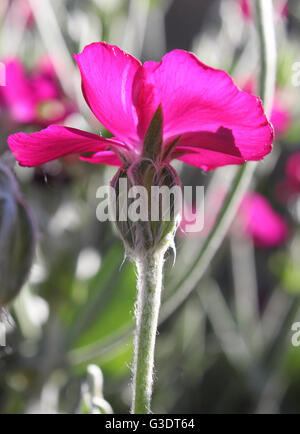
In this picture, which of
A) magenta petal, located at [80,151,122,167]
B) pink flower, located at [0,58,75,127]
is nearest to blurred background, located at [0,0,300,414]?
pink flower, located at [0,58,75,127]

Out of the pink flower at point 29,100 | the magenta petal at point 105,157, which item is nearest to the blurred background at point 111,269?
the pink flower at point 29,100

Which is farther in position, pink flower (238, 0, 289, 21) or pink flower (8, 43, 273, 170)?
pink flower (238, 0, 289, 21)

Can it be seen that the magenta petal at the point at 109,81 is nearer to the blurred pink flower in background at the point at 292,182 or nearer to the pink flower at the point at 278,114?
the pink flower at the point at 278,114

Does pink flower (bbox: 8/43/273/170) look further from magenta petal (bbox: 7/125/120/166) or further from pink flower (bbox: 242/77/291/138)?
pink flower (bbox: 242/77/291/138)

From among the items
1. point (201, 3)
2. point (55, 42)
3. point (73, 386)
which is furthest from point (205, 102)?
point (201, 3)
